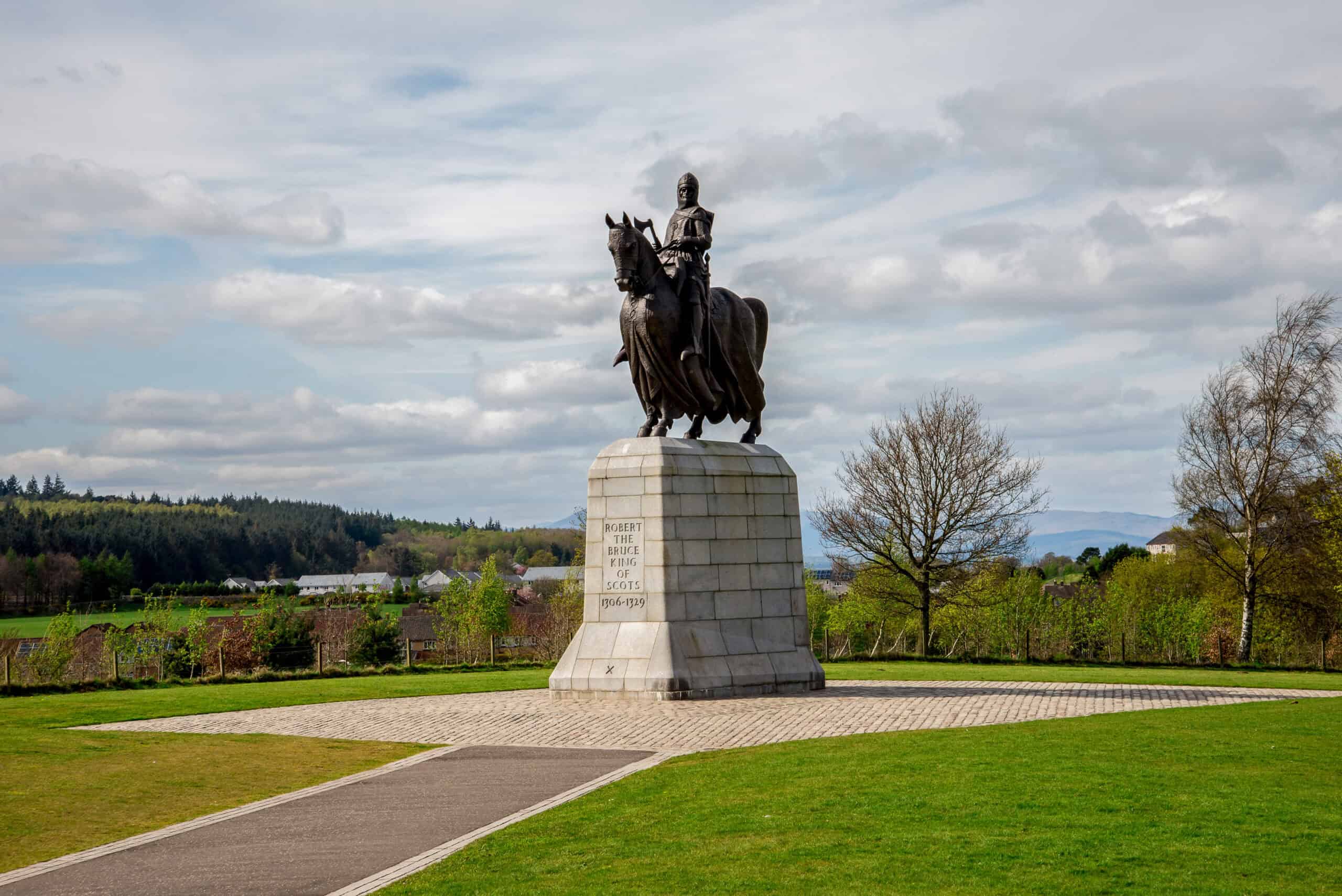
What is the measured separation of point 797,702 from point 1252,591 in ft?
87.4

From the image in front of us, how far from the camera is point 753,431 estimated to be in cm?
2316

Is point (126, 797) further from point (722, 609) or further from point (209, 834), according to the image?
point (722, 609)

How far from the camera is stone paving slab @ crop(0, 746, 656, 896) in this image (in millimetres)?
9328

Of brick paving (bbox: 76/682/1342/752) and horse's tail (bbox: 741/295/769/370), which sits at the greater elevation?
horse's tail (bbox: 741/295/769/370)

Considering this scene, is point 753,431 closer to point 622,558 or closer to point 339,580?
point 622,558

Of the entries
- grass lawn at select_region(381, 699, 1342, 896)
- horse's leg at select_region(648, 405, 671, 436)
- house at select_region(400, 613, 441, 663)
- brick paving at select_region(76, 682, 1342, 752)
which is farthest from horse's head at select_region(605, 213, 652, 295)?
house at select_region(400, 613, 441, 663)

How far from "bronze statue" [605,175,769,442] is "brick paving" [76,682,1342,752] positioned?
5.15m

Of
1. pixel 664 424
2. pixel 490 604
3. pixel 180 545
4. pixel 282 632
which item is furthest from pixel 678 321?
pixel 180 545

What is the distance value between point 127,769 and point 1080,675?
19.6m

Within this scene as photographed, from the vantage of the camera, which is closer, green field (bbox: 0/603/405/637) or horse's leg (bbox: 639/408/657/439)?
horse's leg (bbox: 639/408/657/439)

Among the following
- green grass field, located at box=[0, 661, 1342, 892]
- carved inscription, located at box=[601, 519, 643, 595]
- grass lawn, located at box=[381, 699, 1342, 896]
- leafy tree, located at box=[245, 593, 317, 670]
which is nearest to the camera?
grass lawn, located at box=[381, 699, 1342, 896]

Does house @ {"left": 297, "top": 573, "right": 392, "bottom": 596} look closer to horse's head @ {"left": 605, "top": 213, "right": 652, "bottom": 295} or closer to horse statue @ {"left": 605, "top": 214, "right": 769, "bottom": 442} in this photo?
horse statue @ {"left": 605, "top": 214, "right": 769, "bottom": 442}

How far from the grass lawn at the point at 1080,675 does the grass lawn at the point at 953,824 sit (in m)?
10.9

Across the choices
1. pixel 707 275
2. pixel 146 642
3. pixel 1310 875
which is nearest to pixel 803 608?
pixel 707 275
